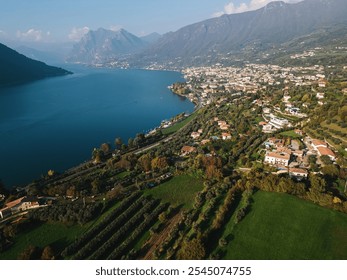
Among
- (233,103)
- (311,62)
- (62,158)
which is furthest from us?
(311,62)

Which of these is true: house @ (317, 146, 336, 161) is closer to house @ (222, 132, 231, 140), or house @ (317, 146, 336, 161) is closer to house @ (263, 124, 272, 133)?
house @ (263, 124, 272, 133)

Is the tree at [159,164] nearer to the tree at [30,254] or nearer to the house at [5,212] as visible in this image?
the house at [5,212]

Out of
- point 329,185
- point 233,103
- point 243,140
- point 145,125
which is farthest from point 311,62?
point 329,185

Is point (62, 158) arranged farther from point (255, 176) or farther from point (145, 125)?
point (255, 176)

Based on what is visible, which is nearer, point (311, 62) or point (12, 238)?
point (12, 238)

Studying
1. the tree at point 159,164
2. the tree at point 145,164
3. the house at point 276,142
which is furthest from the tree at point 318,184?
the tree at point 145,164

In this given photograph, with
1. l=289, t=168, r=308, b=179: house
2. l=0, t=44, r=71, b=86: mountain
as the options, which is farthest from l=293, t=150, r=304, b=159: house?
l=0, t=44, r=71, b=86: mountain

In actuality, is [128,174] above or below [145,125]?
above

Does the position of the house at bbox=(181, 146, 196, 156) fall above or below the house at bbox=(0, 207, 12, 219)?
below
